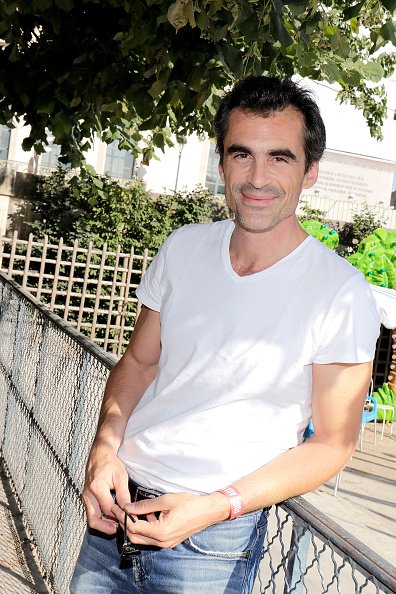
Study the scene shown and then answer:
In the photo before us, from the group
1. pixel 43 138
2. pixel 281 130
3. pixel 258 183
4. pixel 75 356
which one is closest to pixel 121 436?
pixel 258 183

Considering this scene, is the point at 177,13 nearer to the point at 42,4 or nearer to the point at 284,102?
the point at 42,4

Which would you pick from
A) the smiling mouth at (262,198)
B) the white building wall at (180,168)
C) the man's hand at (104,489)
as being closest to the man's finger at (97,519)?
the man's hand at (104,489)

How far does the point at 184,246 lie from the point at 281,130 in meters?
0.33

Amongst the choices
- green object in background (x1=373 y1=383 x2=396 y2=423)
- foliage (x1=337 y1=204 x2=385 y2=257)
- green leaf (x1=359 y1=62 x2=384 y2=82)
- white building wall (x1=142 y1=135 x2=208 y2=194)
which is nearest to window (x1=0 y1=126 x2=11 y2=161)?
white building wall (x1=142 y1=135 x2=208 y2=194)

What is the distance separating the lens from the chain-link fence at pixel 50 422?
120 inches

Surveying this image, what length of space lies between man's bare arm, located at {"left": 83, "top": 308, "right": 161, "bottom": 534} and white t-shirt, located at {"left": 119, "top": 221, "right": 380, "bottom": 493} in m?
0.06

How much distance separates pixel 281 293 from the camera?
1456 millimetres

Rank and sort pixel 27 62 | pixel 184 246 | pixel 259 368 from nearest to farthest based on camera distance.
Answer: pixel 259 368
pixel 184 246
pixel 27 62

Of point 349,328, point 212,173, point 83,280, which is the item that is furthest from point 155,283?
point 212,173

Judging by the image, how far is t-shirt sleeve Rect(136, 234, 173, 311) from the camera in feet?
5.57

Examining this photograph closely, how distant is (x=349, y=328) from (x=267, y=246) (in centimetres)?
26

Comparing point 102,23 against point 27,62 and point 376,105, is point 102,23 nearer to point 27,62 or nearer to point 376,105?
point 27,62

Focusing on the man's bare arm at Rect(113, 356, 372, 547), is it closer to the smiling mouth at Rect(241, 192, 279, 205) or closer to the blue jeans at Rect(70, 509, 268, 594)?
the blue jeans at Rect(70, 509, 268, 594)

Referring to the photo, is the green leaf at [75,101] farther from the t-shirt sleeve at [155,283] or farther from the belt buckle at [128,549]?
the belt buckle at [128,549]
